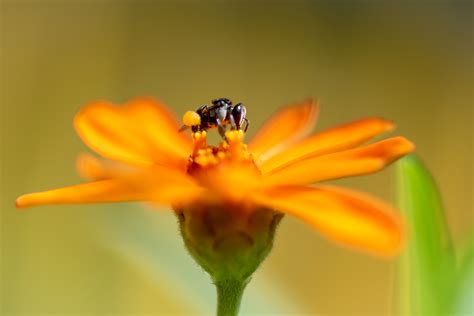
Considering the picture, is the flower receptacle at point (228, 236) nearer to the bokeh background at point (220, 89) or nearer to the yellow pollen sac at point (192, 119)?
the yellow pollen sac at point (192, 119)

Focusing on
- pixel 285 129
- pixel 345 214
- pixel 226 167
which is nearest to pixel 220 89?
pixel 285 129

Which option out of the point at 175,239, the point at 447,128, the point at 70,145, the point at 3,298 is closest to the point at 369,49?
the point at 447,128

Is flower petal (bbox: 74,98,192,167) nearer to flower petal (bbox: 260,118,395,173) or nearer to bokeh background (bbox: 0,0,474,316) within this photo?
flower petal (bbox: 260,118,395,173)

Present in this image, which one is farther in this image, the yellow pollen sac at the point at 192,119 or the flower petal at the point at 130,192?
the yellow pollen sac at the point at 192,119

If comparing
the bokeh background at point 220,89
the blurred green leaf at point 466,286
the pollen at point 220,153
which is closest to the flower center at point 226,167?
the pollen at point 220,153

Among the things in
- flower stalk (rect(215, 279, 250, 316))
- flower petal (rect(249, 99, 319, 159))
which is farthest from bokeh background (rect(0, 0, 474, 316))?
flower stalk (rect(215, 279, 250, 316))

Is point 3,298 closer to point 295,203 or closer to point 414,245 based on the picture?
point 414,245
